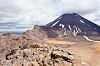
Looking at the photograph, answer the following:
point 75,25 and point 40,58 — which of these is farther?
point 75,25

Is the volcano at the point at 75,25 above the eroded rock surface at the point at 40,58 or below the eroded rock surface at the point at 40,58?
above

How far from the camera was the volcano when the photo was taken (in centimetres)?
15018

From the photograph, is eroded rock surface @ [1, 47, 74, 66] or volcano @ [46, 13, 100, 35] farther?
volcano @ [46, 13, 100, 35]

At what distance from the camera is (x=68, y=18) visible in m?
173

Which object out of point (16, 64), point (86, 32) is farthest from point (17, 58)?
point (86, 32)

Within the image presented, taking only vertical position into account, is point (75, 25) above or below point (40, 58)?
above

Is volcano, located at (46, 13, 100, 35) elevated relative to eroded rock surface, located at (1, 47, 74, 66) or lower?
elevated

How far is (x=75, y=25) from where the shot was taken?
6225 inches

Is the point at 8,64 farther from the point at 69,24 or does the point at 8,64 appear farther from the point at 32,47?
the point at 69,24

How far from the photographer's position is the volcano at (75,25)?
150175 mm

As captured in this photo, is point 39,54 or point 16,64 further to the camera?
point 39,54

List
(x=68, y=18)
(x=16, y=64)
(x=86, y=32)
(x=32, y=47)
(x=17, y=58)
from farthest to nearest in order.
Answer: (x=68, y=18), (x=86, y=32), (x=32, y=47), (x=17, y=58), (x=16, y=64)

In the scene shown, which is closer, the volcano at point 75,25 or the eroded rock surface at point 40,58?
the eroded rock surface at point 40,58

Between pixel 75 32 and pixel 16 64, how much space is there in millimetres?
110640
